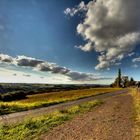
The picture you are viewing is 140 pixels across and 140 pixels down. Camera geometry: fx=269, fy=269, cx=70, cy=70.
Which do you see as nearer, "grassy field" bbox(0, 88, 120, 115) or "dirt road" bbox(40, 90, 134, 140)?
"dirt road" bbox(40, 90, 134, 140)

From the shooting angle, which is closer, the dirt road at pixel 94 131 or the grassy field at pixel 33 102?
the dirt road at pixel 94 131

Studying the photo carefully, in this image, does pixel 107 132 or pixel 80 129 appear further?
pixel 80 129

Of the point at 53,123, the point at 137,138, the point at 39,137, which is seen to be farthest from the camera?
the point at 53,123

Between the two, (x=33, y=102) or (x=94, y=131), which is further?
(x=33, y=102)

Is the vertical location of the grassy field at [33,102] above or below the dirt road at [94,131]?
above

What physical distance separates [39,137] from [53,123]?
4.17 m

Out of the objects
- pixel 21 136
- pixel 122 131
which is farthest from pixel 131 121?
pixel 21 136

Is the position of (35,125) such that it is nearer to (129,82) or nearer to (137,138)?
(137,138)

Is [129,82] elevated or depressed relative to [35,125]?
elevated

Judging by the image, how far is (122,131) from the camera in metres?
14.3

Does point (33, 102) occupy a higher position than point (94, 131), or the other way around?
point (33, 102)

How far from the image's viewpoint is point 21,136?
45.6ft

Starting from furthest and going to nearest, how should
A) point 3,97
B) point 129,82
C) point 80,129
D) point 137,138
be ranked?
point 129,82, point 3,97, point 80,129, point 137,138

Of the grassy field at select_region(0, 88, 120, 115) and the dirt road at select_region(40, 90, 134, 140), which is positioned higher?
the grassy field at select_region(0, 88, 120, 115)
